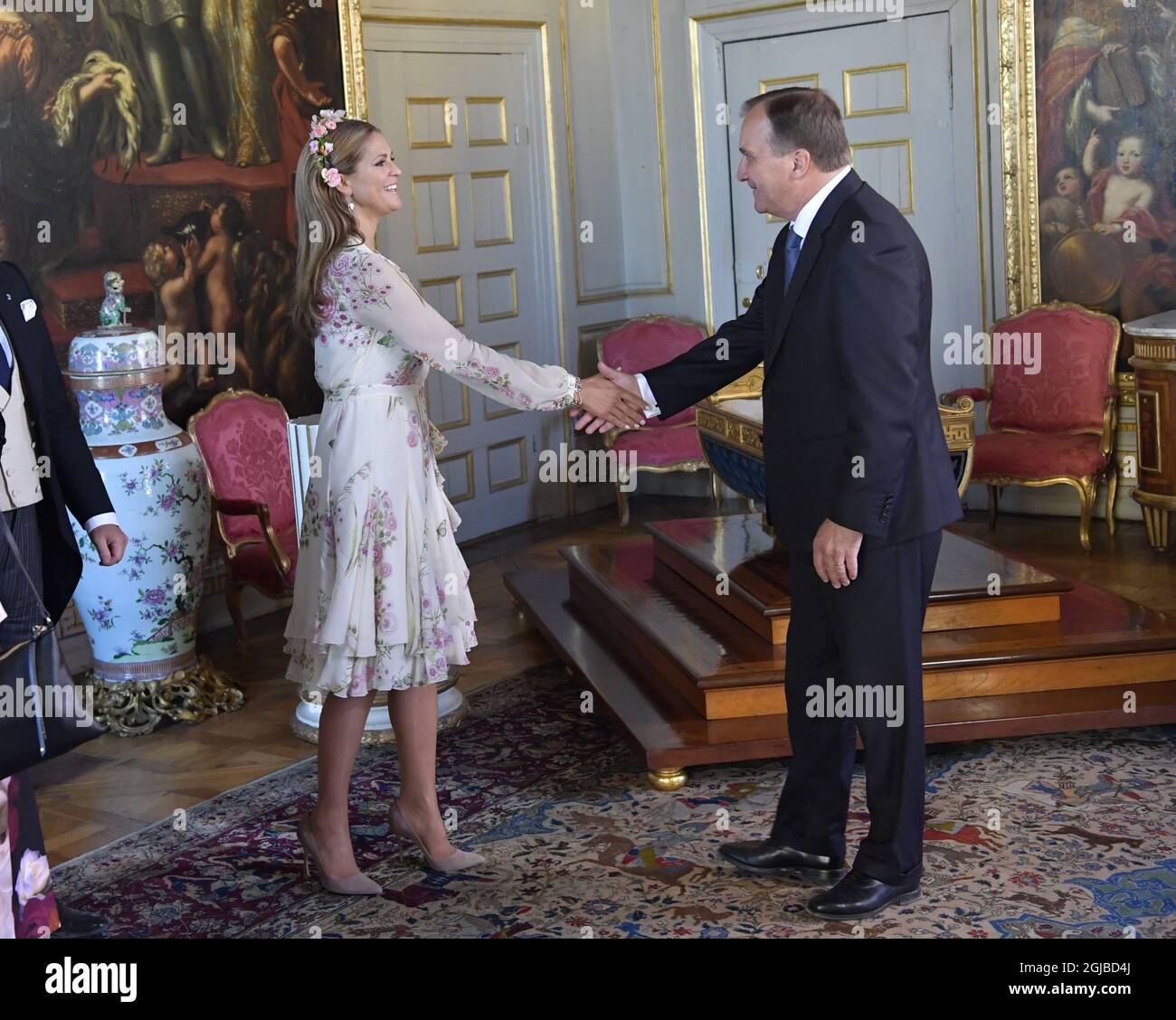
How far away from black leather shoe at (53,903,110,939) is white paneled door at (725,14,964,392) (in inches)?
214

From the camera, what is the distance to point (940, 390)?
27.9 ft

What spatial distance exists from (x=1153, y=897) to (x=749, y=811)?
1.16 meters

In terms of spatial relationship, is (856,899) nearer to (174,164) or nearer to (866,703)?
(866,703)

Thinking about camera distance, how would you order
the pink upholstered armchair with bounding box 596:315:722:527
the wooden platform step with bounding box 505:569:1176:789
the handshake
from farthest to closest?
the pink upholstered armchair with bounding box 596:315:722:527 < the wooden platform step with bounding box 505:569:1176:789 < the handshake

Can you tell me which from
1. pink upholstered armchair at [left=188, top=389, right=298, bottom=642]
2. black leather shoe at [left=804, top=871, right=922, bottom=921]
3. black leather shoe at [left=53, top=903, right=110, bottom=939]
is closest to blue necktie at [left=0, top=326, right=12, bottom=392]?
black leather shoe at [left=53, top=903, right=110, bottom=939]

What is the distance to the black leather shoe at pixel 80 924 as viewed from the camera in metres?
3.64

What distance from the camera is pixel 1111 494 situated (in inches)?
299

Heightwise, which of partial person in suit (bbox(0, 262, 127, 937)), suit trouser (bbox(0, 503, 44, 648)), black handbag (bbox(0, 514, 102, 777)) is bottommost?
black handbag (bbox(0, 514, 102, 777))

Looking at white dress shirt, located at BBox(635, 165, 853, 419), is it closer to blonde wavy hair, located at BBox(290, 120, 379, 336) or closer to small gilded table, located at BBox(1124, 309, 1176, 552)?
blonde wavy hair, located at BBox(290, 120, 379, 336)

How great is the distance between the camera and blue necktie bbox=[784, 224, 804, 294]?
11.2 feet

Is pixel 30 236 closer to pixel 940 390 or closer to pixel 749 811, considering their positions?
pixel 749 811

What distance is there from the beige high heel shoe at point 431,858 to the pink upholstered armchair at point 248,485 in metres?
2.24

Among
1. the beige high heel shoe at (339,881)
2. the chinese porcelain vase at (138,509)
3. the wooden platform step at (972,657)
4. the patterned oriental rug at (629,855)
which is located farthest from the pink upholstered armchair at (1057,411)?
the beige high heel shoe at (339,881)

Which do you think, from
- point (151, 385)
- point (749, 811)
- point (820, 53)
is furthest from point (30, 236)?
point (820, 53)
